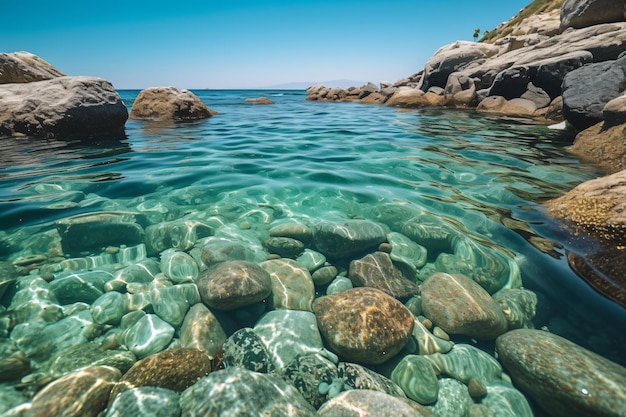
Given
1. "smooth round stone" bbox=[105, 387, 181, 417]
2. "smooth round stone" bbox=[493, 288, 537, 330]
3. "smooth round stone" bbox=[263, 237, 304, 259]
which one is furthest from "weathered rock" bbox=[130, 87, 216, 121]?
"smooth round stone" bbox=[493, 288, 537, 330]

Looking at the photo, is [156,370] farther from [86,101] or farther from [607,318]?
[86,101]

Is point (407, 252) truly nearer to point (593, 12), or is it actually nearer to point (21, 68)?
point (21, 68)

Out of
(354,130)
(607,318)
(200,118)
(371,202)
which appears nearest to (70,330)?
(371,202)

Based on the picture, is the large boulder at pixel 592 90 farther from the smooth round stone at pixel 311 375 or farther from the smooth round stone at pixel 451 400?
the smooth round stone at pixel 311 375

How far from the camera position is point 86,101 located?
29.9ft

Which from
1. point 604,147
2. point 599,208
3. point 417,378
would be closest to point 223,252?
point 417,378

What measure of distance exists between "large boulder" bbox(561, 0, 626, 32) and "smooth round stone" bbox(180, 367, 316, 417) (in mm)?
25491

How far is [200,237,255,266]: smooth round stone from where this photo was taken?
12.0 ft

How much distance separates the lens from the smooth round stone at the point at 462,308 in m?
2.76

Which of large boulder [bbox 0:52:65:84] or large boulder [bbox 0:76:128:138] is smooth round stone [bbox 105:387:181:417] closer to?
large boulder [bbox 0:76:128:138]

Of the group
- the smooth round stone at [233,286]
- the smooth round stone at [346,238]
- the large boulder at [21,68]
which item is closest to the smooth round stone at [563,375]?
the smooth round stone at [346,238]

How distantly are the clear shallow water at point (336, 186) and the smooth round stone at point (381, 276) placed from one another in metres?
1.12

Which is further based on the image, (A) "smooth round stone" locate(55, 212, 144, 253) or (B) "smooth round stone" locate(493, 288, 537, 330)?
(A) "smooth round stone" locate(55, 212, 144, 253)

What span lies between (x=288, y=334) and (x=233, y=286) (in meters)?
0.76
